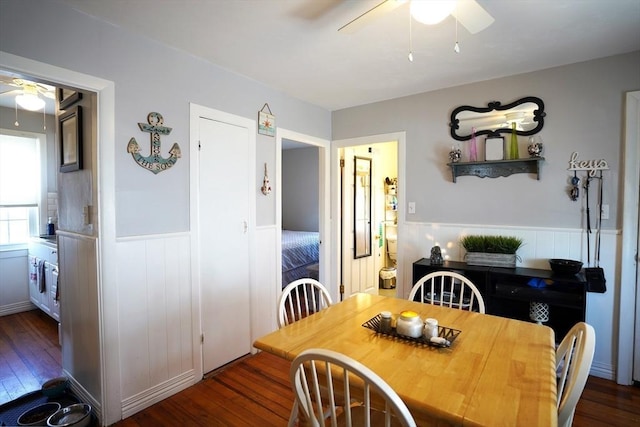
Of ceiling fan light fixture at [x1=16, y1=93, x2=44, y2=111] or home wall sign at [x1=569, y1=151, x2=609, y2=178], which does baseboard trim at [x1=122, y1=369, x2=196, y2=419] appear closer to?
ceiling fan light fixture at [x1=16, y1=93, x2=44, y2=111]

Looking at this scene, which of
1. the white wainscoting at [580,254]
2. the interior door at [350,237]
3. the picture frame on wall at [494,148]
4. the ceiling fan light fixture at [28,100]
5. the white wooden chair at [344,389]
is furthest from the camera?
the interior door at [350,237]

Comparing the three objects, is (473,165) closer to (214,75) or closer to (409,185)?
(409,185)

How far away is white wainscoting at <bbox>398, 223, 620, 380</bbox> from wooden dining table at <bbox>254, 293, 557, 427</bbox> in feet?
4.65

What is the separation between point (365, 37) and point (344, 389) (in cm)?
208

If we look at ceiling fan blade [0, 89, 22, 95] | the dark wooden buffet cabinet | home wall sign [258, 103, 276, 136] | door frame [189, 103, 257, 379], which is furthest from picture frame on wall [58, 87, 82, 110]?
the dark wooden buffet cabinet

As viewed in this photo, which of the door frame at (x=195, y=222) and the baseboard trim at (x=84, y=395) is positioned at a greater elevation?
the door frame at (x=195, y=222)

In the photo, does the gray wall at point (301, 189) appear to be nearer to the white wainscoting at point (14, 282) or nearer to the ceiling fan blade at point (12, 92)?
the white wainscoting at point (14, 282)

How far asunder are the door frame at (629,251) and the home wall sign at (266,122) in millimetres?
2845

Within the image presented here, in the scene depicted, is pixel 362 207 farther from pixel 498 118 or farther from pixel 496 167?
pixel 498 118

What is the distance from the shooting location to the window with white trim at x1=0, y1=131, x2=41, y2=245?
3.94 meters

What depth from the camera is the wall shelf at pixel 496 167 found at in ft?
9.06

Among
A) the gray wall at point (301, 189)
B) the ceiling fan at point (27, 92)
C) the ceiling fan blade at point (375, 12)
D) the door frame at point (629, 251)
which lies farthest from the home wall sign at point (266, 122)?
the gray wall at point (301, 189)

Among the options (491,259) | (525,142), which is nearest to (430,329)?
(491,259)

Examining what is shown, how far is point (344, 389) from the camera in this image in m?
1.01
